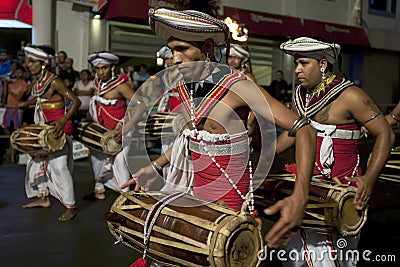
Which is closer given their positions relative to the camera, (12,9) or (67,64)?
(67,64)

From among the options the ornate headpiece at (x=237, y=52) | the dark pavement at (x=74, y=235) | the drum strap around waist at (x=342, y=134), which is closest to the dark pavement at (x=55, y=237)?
the dark pavement at (x=74, y=235)

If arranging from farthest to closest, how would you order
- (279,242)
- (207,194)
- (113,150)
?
(113,150) → (207,194) → (279,242)

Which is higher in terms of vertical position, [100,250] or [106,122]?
[106,122]

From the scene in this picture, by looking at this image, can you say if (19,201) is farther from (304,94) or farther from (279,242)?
(279,242)

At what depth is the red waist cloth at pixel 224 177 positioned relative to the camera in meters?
2.73

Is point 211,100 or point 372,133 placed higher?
point 211,100

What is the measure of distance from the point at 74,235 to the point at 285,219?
355 cm

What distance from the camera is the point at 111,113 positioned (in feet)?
21.7

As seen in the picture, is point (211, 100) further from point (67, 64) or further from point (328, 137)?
point (67, 64)

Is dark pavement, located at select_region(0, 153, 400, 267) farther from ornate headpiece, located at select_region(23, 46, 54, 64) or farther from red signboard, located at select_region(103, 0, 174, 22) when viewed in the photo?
red signboard, located at select_region(103, 0, 174, 22)

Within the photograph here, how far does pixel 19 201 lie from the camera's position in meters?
6.66

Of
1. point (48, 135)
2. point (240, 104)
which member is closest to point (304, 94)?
point (240, 104)

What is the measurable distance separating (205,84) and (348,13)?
17.7 metres

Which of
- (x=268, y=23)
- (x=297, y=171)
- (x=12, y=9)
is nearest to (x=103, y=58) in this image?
(x=297, y=171)
